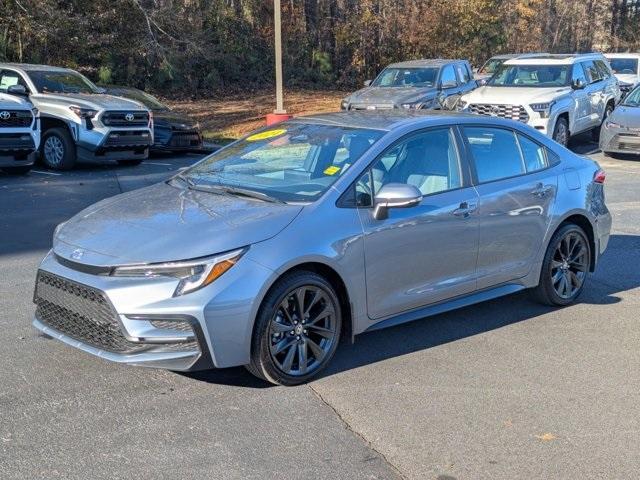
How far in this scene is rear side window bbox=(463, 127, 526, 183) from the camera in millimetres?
6160

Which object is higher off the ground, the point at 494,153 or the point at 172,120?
the point at 494,153

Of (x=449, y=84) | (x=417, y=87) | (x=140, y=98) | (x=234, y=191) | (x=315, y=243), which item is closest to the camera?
(x=315, y=243)

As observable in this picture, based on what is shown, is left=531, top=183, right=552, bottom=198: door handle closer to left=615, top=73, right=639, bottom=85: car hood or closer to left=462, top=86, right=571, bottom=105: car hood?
left=462, top=86, right=571, bottom=105: car hood

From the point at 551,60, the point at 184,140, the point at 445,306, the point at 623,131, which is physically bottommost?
the point at 184,140

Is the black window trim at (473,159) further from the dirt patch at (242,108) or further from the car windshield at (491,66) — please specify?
the car windshield at (491,66)

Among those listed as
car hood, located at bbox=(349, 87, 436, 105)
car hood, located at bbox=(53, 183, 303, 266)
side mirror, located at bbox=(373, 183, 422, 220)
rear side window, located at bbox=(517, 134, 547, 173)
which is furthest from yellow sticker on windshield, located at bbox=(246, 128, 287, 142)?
car hood, located at bbox=(349, 87, 436, 105)

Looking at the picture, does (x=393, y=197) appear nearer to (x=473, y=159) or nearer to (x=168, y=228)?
(x=473, y=159)

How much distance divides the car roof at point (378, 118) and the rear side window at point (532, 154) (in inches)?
19.6

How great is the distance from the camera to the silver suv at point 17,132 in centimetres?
1295

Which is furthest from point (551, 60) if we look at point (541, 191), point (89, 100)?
point (541, 191)

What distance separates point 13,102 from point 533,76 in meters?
10.6

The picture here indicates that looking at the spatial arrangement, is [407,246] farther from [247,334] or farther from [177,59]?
[177,59]

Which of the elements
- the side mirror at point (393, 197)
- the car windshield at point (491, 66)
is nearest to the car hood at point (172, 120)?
the car windshield at point (491, 66)

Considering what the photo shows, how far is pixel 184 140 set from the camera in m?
17.2
